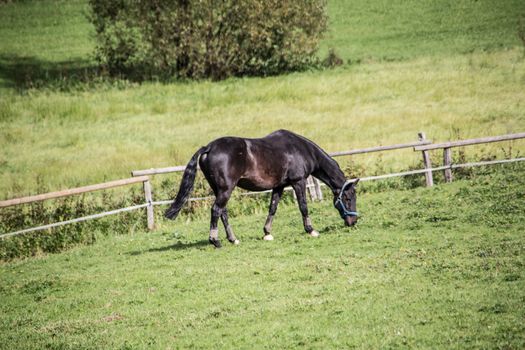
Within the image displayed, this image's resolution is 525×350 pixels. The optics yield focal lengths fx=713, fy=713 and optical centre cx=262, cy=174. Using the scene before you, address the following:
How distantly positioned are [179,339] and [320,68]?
3076cm

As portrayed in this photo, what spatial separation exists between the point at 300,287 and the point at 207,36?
27882mm

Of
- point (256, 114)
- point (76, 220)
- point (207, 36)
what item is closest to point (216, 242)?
point (76, 220)

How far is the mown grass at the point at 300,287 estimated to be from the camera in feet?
26.3

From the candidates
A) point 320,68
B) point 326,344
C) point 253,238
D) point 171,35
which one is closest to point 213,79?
point 171,35

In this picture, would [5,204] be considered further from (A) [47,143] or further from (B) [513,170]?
(A) [47,143]

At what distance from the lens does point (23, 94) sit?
3462 centimetres

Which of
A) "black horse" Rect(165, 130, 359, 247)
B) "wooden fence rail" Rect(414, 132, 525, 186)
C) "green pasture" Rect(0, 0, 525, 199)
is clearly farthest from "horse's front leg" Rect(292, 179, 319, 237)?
"green pasture" Rect(0, 0, 525, 199)

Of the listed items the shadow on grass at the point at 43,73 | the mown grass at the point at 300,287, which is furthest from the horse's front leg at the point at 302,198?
the shadow on grass at the point at 43,73

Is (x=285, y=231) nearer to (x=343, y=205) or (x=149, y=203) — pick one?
(x=343, y=205)

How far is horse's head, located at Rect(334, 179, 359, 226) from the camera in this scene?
43.5 feet

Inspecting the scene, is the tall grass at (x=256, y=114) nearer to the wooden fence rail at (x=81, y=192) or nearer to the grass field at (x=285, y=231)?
the grass field at (x=285, y=231)

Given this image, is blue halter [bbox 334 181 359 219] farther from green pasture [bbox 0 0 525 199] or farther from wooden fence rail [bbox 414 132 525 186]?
green pasture [bbox 0 0 525 199]

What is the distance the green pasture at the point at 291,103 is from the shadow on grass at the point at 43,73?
0.35 feet

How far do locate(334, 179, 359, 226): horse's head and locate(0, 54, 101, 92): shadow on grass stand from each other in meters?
25.0
